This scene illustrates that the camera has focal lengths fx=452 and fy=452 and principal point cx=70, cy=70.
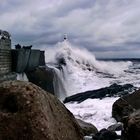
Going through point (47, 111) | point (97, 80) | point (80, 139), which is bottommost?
point (97, 80)

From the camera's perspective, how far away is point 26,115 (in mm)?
5027

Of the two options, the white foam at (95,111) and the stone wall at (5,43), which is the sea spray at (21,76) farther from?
the white foam at (95,111)

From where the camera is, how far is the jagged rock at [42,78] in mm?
21153

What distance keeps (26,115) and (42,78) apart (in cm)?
1699

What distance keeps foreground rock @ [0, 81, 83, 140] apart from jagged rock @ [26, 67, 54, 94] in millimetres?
15425

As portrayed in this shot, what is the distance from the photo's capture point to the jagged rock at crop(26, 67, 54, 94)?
21.2 meters

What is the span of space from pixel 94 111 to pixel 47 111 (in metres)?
12.4

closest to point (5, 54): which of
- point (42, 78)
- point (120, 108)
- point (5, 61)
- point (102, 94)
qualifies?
point (5, 61)

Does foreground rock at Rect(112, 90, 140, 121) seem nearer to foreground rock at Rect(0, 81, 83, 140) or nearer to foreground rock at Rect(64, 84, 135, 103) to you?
foreground rock at Rect(64, 84, 135, 103)

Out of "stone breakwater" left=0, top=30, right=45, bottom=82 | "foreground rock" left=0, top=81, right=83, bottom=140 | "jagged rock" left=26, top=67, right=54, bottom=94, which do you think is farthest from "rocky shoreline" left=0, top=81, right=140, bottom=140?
"jagged rock" left=26, top=67, right=54, bottom=94

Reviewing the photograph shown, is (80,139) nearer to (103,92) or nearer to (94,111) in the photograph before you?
(94,111)

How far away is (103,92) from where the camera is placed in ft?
80.8

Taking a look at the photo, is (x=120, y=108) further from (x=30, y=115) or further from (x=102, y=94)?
(x=30, y=115)

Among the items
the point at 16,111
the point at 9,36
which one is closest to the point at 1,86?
the point at 16,111
